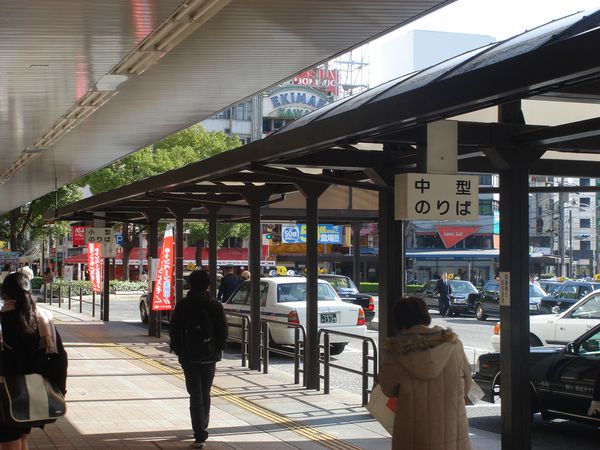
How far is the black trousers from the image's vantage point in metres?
9.16

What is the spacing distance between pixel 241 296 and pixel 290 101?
67845 millimetres

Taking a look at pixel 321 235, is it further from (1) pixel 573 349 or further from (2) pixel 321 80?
(1) pixel 573 349

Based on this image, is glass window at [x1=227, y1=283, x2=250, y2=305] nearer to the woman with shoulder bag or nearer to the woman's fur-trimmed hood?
the woman with shoulder bag

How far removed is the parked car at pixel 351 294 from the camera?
2577cm

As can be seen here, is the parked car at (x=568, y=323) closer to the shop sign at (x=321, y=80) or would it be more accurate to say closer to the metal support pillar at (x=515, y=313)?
the metal support pillar at (x=515, y=313)

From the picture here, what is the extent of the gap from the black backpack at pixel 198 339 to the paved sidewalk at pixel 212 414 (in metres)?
1.04

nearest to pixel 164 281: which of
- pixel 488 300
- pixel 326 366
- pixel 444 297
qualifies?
pixel 326 366

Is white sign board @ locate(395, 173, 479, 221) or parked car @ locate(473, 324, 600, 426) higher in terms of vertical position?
white sign board @ locate(395, 173, 479, 221)

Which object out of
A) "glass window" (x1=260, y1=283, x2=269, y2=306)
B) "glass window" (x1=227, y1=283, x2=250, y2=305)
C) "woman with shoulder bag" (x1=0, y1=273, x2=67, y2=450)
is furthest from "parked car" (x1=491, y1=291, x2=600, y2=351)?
"woman with shoulder bag" (x1=0, y1=273, x2=67, y2=450)

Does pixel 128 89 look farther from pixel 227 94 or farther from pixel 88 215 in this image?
pixel 88 215

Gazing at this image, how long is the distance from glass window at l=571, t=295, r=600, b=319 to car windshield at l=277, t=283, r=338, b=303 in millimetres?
4777

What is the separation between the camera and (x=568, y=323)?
16.9 metres

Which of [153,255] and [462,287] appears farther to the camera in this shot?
[462,287]

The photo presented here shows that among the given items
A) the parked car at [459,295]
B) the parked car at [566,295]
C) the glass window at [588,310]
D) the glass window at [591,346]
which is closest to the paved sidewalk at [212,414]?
the glass window at [591,346]
